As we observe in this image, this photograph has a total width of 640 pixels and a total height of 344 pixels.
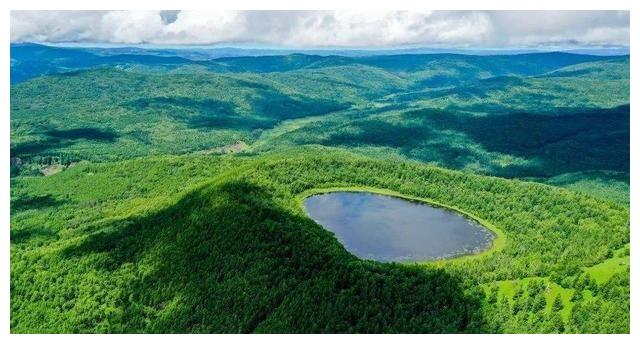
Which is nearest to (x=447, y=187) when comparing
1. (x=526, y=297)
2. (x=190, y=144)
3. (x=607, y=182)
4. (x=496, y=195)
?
(x=496, y=195)

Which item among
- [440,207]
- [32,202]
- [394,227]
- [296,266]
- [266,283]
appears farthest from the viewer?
[32,202]

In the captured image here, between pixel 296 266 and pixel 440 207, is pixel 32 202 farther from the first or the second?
pixel 440 207

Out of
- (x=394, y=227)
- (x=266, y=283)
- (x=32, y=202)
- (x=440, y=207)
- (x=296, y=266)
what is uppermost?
(x=440, y=207)

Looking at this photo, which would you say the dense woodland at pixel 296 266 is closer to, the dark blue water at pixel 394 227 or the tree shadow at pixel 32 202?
the dark blue water at pixel 394 227

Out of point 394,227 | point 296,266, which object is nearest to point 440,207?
point 394,227

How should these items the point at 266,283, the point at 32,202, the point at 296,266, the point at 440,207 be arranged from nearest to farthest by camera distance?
the point at 266,283 < the point at 296,266 < the point at 440,207 < the point at 32,202

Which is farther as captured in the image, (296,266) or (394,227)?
(394,227)

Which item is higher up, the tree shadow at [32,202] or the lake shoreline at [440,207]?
the lake shoreline at [440,207]

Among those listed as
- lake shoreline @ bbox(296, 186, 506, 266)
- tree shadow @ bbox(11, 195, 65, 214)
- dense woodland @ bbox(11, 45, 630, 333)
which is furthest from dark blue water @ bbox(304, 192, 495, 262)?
tree shadow @ bbox(11, 195, 65, 214)

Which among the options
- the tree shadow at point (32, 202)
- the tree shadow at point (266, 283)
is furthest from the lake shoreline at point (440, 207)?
the tree shadow at point (32, 202)
